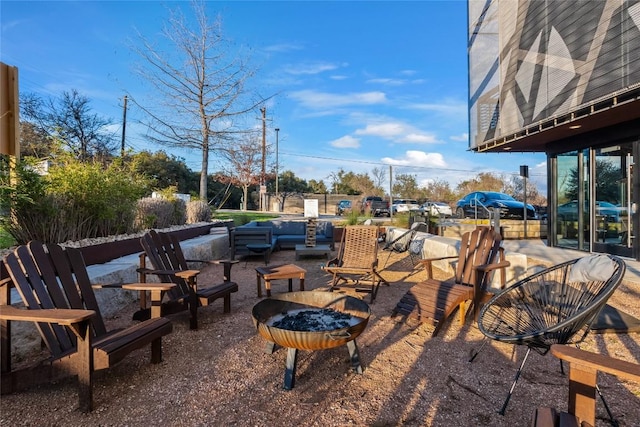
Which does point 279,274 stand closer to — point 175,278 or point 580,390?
point 175,278

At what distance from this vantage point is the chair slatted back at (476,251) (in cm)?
376

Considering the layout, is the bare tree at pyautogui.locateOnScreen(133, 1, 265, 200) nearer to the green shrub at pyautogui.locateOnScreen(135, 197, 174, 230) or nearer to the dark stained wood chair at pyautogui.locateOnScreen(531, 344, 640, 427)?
the green shrub at pyautogui.locateOnScreen(135, 197, 174, 230)

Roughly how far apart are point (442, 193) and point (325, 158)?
11.8 meters

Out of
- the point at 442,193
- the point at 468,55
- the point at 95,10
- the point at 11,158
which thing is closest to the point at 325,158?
the point at 442,193

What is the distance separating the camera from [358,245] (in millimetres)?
5164

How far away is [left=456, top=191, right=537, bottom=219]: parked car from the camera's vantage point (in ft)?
42.2

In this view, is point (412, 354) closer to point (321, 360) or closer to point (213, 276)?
point (321, 360)

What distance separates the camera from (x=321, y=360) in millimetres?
2635

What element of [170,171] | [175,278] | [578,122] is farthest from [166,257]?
[170,171]

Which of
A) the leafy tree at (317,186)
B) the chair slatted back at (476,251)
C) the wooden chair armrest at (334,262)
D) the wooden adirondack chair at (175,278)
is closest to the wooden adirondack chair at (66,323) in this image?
the wooden adirondack chair at (175,278)

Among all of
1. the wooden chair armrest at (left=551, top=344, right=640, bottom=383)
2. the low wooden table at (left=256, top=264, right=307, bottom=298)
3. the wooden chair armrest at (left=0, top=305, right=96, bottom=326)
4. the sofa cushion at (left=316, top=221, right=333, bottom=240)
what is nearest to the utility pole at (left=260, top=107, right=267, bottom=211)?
the sofa cushion at (left=316, top=221, right=333, bottom=240)

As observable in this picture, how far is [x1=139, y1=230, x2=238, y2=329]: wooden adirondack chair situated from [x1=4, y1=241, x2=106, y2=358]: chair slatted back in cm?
69

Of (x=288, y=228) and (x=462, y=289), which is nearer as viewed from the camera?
(x=462, y=289)

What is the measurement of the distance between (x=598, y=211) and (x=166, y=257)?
785cm
